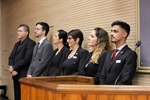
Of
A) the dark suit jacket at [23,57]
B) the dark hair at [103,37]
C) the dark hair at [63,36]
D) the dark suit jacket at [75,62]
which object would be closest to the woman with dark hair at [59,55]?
the dark hair at [63,36]

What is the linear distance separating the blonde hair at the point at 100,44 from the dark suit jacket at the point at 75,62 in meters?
0.34

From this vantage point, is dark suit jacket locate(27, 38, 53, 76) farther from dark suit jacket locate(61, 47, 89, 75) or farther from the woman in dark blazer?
the woman in dark blazer

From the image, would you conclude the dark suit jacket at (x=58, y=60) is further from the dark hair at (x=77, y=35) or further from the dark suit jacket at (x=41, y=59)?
the dark hair at (x=77, y=35)

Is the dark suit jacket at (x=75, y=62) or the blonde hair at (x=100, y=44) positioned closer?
the blonde hair at (x=100, y=44)

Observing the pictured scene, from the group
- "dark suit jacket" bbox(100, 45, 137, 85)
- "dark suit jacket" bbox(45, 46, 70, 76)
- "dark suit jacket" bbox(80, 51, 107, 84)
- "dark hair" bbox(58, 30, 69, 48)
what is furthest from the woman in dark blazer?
"dark hair" bbox(58, 30, 69, 48)

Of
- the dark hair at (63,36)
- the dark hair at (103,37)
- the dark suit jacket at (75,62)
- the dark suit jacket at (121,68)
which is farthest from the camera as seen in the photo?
the dark hair at (63,36)

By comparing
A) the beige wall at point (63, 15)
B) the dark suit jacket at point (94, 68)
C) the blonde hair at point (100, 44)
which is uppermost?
the beige wall at point (63, 15)

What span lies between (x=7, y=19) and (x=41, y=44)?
3.66 meters

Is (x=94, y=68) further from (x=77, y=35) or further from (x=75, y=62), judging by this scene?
(x=77, y=35)

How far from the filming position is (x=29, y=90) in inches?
99.8

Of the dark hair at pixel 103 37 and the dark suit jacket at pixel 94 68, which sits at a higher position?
the dark hair at pixel 103 37

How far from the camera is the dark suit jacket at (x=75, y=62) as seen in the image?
3.91 meters

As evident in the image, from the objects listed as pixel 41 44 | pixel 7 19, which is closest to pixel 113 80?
pixel 41 44

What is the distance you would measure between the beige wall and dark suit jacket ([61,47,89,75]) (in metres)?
0.40
